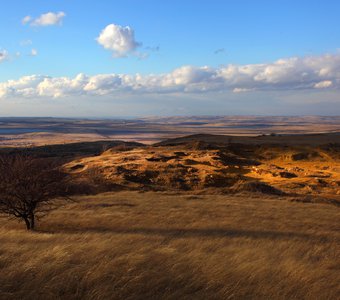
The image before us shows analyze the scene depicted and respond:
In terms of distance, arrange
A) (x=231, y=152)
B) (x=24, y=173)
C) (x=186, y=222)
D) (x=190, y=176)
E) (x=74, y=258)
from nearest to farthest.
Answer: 1. (x=74, y=258)
2. (x=24, y=173)
3. (x=186, y=222)
4. (x=190, y=176)
5. (x=231, y=152)

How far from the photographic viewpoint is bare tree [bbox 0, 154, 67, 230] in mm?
14422

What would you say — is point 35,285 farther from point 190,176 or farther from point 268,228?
point 190,176

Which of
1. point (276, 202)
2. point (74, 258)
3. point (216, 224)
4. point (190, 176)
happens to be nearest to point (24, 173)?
point (74, 258)

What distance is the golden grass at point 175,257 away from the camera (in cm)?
717

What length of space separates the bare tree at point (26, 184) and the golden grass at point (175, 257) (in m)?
0.93

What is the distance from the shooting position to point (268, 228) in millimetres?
14875

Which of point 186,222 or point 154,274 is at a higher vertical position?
point 154,274

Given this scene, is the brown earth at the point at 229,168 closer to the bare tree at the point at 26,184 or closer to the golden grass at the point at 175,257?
the golden grass at the point at 175,257

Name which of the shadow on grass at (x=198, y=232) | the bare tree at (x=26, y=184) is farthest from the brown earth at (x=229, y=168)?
the bare tree at (x=26, y=184)

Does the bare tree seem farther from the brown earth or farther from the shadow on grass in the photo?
the brown earth

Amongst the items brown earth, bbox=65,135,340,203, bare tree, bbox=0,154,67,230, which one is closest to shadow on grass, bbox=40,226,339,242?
bare tree, bbox=0,154,67,230

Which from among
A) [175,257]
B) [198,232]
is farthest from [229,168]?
[175,257]

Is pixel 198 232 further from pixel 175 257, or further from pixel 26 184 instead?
pixel 26 184

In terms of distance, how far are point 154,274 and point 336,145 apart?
141 ft
